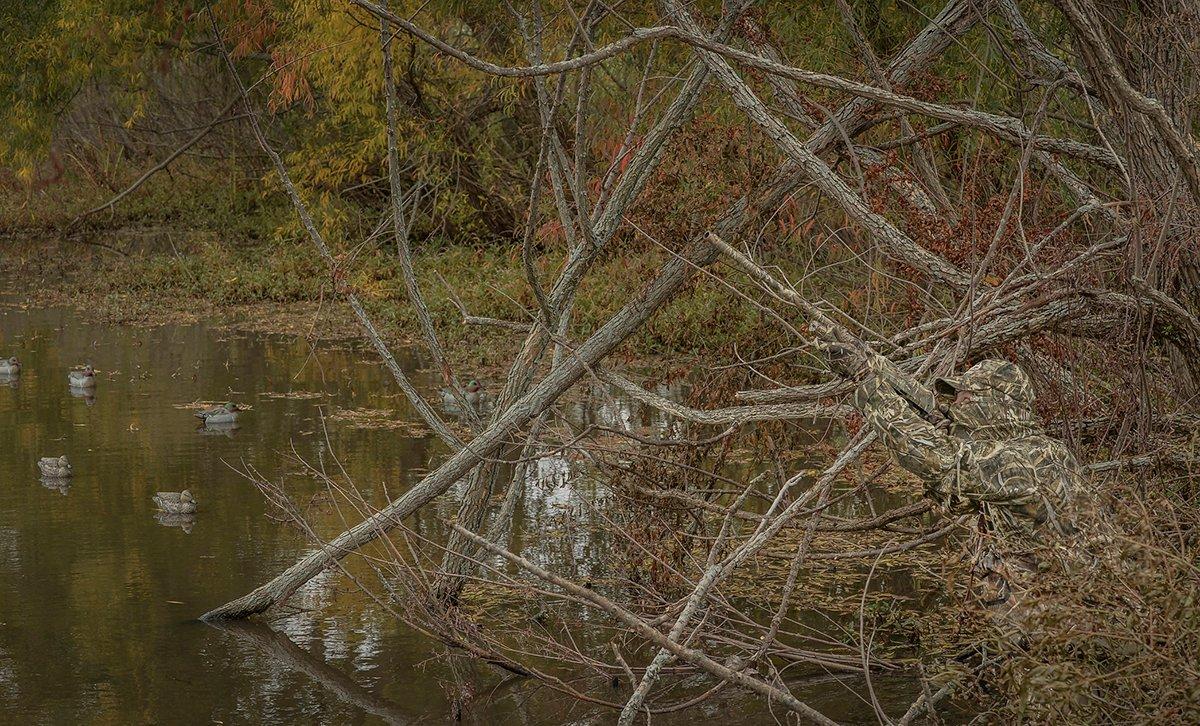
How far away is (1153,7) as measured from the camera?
575 cm

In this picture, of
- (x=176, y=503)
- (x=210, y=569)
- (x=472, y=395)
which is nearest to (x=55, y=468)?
(x=176, y=503)

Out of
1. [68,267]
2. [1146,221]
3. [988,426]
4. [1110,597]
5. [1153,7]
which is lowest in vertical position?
[68,267]

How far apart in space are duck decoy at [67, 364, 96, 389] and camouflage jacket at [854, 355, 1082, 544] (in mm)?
9635

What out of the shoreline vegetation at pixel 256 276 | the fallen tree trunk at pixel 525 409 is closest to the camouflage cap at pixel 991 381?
the fallen tree trunk at pixel 525 409

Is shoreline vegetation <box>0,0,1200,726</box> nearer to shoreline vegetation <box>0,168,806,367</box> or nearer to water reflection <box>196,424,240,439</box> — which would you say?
shoreline vegetation <box>0,168,806,367</box>

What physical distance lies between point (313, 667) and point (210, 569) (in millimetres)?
1584

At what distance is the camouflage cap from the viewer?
4.50m

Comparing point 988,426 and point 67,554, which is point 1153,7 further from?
point 67,554

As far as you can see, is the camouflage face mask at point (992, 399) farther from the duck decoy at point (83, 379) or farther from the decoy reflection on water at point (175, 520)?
the duck decoy at point (83, 379)

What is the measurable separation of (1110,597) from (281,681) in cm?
370

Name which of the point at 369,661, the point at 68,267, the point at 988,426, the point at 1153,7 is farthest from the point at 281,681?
the point at 68,267

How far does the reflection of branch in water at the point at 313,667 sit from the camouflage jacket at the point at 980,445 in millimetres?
2613

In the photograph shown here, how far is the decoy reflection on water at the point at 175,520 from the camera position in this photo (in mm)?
8656

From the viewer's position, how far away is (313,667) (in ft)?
21.4
